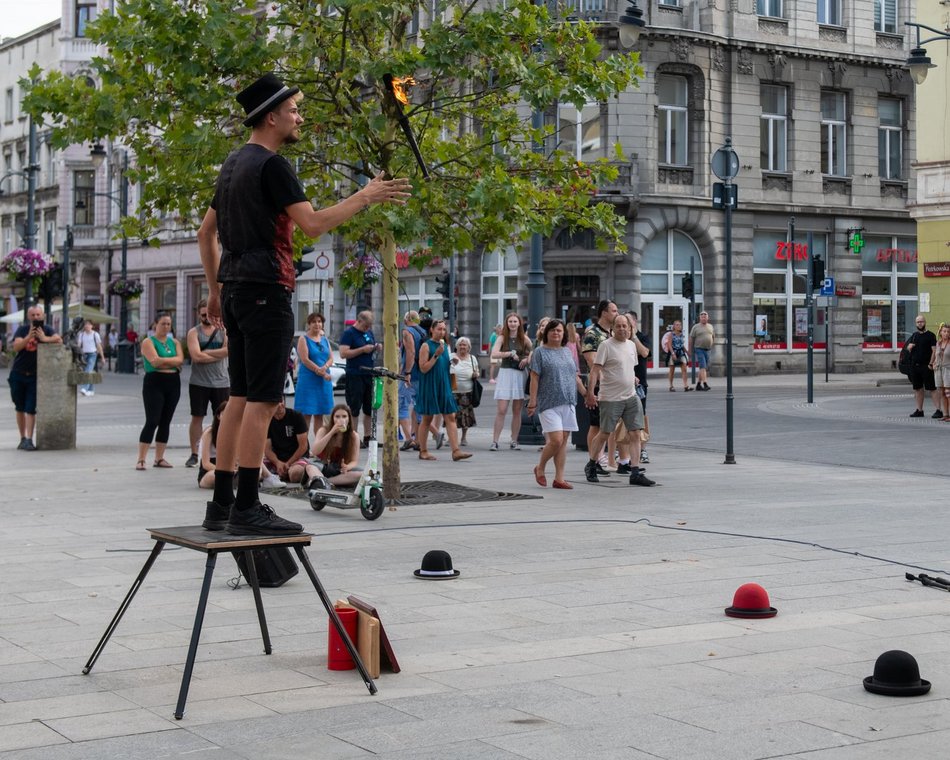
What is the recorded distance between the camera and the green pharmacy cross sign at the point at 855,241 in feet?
153

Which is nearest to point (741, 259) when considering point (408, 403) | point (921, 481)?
point (408, 403)

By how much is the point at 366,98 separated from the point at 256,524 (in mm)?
8362

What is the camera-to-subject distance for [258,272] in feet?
20.5

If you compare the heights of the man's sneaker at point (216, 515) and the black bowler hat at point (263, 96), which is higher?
the black bowler hat at point (263, 96)

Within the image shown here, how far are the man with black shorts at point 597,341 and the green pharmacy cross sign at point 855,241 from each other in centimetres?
3246

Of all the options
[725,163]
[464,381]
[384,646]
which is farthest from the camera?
[464,381]

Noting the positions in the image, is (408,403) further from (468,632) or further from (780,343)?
(780,343)

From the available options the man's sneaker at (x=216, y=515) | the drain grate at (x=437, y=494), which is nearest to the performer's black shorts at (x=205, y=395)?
the drain grate at (x=437, y=494)

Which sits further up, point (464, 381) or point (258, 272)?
point (258, 272)

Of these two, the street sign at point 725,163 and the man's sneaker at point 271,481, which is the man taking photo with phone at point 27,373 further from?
the street sign at point 725,163

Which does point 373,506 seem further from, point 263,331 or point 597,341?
point 263,331

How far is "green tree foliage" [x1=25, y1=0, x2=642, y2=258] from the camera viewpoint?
484 inches

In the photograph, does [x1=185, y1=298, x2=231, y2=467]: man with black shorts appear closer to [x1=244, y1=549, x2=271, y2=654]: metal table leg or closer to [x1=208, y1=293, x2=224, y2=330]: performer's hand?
[x1=208, y1=293, x2=224, y2=330]: performer's hand

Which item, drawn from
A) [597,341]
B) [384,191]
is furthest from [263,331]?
[597,341]
